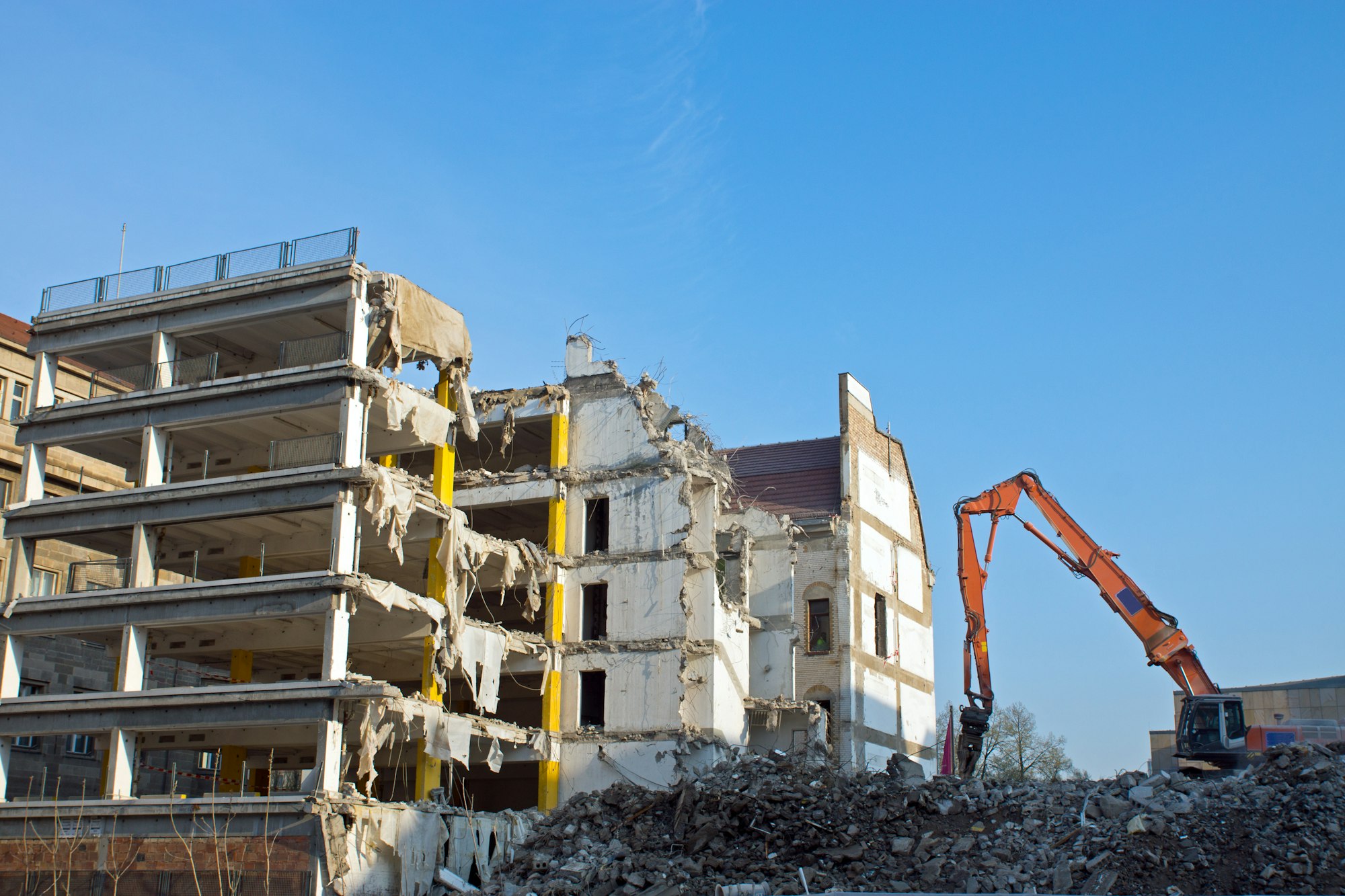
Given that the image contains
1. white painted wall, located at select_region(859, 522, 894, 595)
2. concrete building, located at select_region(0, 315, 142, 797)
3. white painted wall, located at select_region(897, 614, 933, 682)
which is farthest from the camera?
white painted wall, located at select_region(897, 614, 933, 682)

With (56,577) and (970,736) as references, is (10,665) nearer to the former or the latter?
(56,577)

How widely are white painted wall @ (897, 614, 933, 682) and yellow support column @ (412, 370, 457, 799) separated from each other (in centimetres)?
1692

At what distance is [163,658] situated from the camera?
41.3 meters

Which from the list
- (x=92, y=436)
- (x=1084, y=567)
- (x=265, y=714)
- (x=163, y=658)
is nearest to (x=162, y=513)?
(x=92, y=436)

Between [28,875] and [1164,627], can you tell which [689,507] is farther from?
[28,875]

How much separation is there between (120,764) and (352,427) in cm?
898

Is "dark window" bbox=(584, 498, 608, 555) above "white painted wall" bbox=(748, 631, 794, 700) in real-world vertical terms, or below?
above

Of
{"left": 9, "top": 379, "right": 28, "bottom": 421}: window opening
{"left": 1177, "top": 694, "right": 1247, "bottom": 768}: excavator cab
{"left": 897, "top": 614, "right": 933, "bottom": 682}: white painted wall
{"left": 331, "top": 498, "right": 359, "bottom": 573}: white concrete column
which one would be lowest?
{"left": 1177, "top": 694, "right": 1247, "bottom": 768}: excavator cab

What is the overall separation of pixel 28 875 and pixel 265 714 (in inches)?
250

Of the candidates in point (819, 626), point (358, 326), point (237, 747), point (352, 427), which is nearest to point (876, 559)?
point (819, 626)

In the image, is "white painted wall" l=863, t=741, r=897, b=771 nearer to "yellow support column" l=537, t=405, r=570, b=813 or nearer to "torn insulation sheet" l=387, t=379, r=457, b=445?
"yellow support column" l=537, t=405, r=570, b=813

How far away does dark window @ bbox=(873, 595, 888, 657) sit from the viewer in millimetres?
42594

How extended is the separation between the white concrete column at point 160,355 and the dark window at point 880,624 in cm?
2227

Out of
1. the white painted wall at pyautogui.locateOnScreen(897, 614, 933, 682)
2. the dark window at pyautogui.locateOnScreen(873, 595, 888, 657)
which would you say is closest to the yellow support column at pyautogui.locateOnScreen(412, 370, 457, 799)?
the dark window at pyautogui.locateOnScreen(873, 595, 888, 657)
